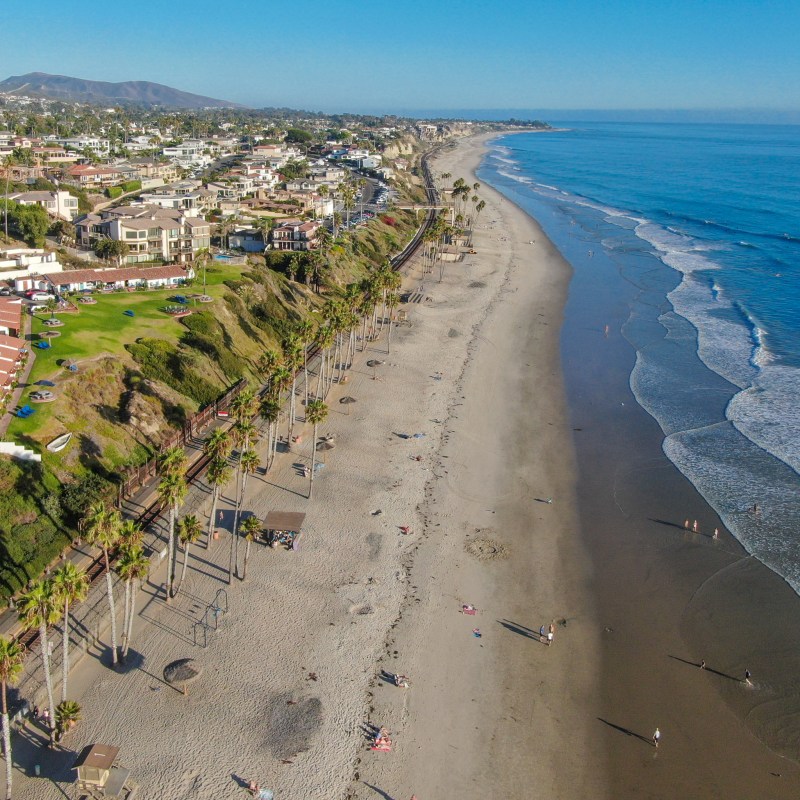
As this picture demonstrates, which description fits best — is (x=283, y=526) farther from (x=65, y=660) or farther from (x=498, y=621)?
(x=65, y=660)

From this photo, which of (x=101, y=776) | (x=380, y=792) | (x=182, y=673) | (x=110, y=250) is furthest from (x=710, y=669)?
(x=110, y=250)

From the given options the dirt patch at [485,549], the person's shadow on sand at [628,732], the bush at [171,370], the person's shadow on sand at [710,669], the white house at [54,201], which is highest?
the white house at [54,201]

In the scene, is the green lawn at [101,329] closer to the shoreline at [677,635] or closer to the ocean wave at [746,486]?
the shoreline at [677,635]

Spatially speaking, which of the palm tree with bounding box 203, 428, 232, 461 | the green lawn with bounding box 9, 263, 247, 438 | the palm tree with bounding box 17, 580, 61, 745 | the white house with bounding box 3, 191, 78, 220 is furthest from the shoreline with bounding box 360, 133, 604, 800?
the white house with bounding box 3, 191, 78, 220

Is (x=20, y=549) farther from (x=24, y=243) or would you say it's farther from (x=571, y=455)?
(x=24, y=243)

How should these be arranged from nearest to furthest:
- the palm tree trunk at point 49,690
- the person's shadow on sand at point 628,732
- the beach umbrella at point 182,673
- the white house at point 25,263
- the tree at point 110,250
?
the palm tree trunk at point 49,690 → the person's shadow on sand at point 628,732 → the beach umbrella at point 182,673 → the white house at point 25,263 → the tree at point 110,250

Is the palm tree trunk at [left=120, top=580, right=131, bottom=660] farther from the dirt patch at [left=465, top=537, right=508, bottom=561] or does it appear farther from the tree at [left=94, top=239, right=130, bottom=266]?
the tree at [left=94, top=239, right=130, bottom=266]

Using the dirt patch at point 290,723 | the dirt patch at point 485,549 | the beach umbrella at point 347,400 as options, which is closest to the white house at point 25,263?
the beach umbrella at point 347,400
